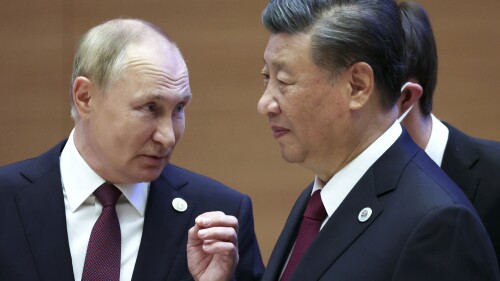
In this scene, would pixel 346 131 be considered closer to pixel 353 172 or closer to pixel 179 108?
pixel 353 172

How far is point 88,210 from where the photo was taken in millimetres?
2734

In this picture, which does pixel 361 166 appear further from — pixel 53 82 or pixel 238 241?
pixel 53 82

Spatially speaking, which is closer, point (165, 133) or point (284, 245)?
point (284, 245)

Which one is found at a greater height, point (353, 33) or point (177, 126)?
point (353, 33)

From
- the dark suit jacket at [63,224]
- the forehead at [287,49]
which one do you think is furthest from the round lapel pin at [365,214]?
the dark suit jacket at [63,224]

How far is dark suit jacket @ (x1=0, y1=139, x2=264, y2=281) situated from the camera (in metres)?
2.63

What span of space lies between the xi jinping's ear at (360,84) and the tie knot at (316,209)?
0.26 meters

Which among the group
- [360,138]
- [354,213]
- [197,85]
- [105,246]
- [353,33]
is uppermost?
[353,33]

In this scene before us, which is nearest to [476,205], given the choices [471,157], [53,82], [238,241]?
[471,157]

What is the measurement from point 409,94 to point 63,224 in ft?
Answer: 3.56

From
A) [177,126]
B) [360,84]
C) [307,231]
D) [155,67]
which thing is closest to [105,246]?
[177,126]

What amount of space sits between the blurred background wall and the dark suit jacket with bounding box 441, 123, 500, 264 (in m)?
1.23

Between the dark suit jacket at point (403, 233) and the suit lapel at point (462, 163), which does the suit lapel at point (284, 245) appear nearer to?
the dark suit jacket at point (403, 233)

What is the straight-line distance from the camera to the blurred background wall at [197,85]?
444 cm
